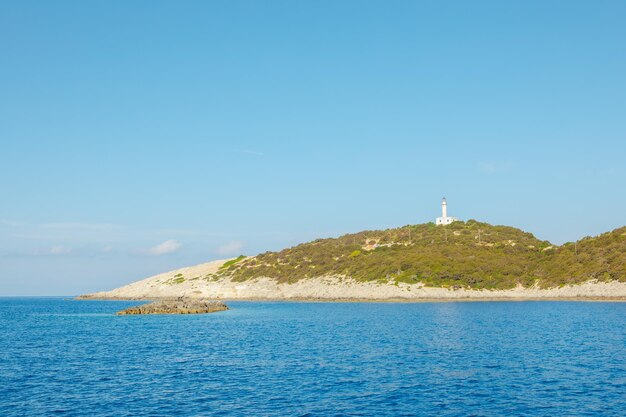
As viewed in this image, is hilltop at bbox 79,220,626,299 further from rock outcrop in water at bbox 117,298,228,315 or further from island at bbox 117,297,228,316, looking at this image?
island at bbox 117,297,228,316

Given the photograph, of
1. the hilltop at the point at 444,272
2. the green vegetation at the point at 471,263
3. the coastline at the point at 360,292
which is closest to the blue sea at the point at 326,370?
the coastline at the point at 360,292

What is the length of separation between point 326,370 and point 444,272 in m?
113

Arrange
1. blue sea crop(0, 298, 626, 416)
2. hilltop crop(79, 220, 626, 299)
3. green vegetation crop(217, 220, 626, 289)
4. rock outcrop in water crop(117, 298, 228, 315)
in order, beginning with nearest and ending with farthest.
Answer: blue sea crop(0, 298, 626, 416)
rock outcrop in water crop(117, 298, 228, 315)
hilltop crop(79, 220, 626, 299)
green vegetation crop(217, 220, 626, 289)

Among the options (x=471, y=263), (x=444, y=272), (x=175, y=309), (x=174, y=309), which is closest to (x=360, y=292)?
(x=444, y=272)

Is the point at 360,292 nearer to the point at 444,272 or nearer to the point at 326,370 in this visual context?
the point at 444,272

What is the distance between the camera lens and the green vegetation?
151375 mm

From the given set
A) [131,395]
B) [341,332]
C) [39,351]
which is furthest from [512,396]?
[39,351]

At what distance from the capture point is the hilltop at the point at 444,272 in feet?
484

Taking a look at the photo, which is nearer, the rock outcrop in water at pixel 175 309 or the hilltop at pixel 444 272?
the rock outcrop in water at pixel 175 309

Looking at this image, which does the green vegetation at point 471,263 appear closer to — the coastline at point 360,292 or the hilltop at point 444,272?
the hilltop at point 444,272

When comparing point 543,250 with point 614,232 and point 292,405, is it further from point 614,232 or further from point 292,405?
point 292,405

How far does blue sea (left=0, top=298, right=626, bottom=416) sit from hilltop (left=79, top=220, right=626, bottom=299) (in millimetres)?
61829

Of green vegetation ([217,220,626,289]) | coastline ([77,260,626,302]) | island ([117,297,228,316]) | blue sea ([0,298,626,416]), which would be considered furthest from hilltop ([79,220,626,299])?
blue sea ([0,298,626,416])

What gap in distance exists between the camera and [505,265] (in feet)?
534
